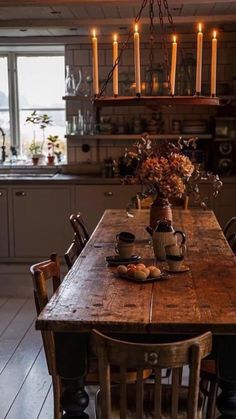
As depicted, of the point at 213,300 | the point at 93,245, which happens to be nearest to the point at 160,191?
the point at 93,245

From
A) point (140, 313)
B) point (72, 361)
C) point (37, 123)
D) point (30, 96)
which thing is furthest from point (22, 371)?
point (30, 96)

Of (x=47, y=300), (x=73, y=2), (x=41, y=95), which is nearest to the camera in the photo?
(x=47, y=300)

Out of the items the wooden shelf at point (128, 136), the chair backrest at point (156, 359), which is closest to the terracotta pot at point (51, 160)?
the wooden shelf at point (128, 136)

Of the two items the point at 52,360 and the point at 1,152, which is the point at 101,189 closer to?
the point at 1,152

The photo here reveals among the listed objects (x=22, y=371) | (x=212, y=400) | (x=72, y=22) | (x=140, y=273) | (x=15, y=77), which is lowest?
(x=22, y=371)

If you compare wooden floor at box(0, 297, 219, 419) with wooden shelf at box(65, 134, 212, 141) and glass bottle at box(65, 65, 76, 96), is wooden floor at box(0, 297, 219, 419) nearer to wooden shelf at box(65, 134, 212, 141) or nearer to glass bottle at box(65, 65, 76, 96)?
wooden shelf at box(65, 134, 212, 141)

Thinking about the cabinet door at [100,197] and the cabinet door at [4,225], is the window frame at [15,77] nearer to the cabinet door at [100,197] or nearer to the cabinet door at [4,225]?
the cabinet door at [4,225]

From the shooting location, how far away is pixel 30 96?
23.7 ft

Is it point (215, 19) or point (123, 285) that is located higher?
point (215, 19)

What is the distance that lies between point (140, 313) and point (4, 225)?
14.2 ft

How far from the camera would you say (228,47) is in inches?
261

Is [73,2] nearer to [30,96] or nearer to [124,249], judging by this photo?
[30,96]

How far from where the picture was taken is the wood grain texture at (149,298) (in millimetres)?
2242

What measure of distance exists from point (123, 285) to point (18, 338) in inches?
73.1
